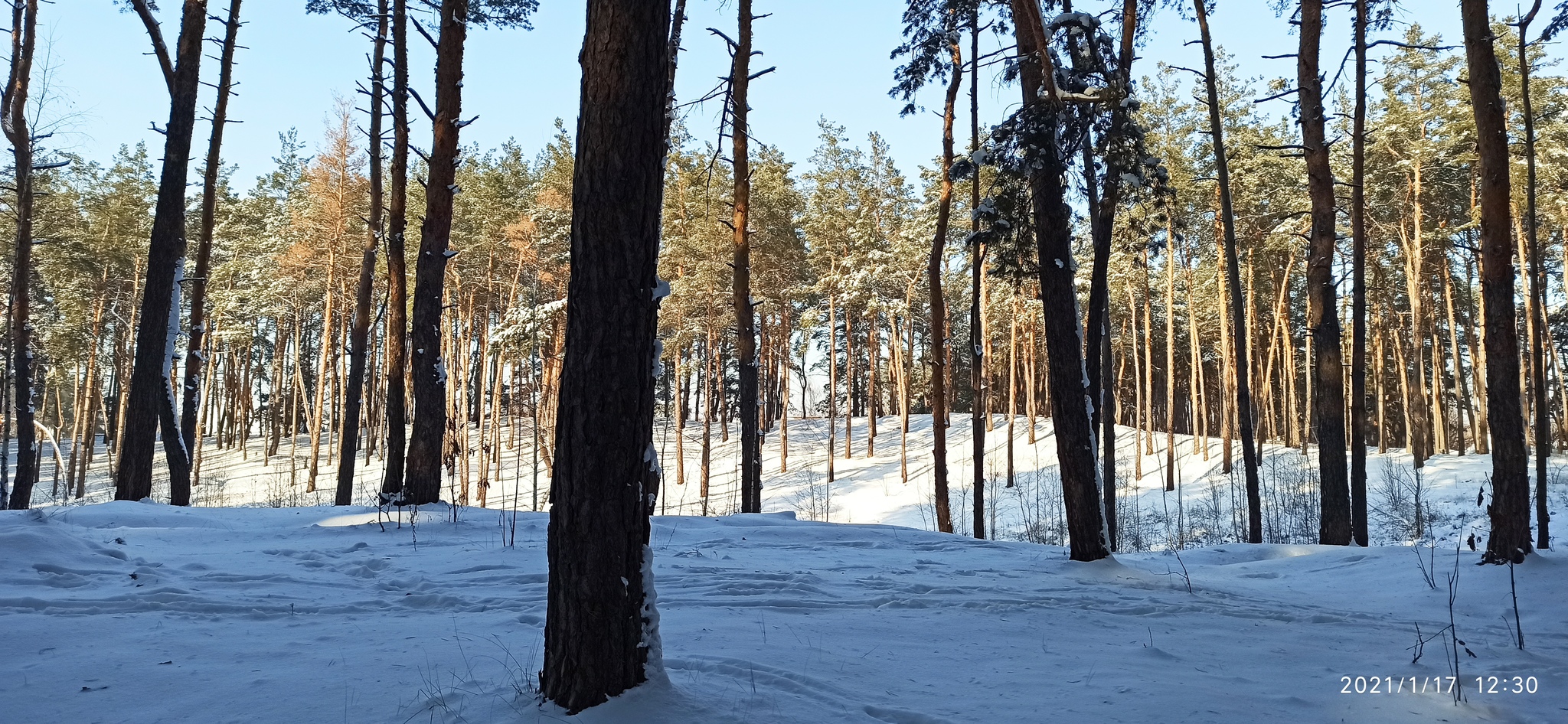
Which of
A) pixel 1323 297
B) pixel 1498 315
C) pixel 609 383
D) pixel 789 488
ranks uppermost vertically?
pixel 1323 297

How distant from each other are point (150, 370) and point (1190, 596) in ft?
34.6

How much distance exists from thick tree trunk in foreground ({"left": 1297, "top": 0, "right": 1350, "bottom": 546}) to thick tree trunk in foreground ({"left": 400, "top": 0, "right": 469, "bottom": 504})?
957 centimetres

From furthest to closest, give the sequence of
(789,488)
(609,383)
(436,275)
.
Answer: (789,488) → (436,275) → (609,383)

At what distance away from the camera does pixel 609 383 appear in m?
2.65

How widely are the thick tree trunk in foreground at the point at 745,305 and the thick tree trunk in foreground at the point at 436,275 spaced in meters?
3.61

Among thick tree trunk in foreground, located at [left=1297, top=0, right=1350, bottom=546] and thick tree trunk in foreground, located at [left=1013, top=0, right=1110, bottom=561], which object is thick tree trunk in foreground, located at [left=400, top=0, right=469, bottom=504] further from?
thick tree trunk in foreground, located at [left=1297, top=0, right=1350, bottom=546]

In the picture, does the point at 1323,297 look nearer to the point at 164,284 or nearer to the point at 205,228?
the point at 164,284

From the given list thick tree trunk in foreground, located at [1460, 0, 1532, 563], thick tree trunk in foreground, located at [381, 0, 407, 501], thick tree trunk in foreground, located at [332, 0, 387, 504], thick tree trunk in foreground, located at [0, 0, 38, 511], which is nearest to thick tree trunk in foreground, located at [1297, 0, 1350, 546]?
thick tree trunk in foreground, located at [1460, 0, 1532, 563]

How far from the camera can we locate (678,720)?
2.54 meters

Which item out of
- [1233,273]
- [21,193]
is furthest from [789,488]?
[21,193]

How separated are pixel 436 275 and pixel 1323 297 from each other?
9858mm

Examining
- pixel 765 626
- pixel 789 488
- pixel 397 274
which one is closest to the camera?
pixel 765 626
